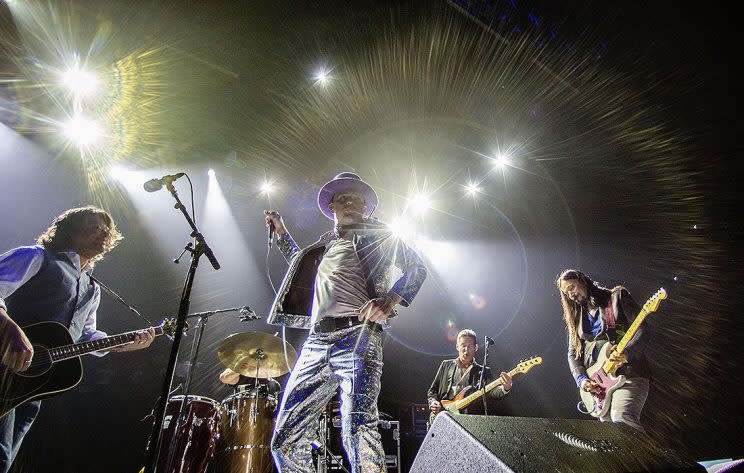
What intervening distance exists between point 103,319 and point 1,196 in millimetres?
2616

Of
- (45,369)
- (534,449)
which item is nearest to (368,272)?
(534,449)

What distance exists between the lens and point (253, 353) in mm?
5086

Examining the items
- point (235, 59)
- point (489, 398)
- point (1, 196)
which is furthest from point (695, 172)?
point (1, 196)

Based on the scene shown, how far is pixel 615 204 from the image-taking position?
6859 mm

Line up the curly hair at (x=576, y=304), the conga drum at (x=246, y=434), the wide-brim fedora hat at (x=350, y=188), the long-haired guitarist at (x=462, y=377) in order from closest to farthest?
the wide-brim fedora hat at (x=350, y=188) → the conga drum at (x=246, y=434) → the curly hair at (x=576, y=304) → the long-haired guitarist at (x=462, y=377)

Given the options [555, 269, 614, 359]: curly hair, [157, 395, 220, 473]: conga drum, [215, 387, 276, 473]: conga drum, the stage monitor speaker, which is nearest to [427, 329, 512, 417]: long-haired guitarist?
[555, 269, 614, 359]: curly hair

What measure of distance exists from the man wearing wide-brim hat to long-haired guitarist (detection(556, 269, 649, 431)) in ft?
9.56

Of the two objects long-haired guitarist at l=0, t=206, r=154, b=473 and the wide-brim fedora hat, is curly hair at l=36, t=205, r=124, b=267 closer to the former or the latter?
long-haired guitarist at l=0, t=206, r=154, b=473

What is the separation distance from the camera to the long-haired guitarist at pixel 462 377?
5.57 m

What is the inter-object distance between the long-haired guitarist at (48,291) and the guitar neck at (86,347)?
0.32 feet

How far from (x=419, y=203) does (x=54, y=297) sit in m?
6.72

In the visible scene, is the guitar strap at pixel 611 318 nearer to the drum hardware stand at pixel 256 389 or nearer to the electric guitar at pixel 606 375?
the electric guitar at pixel 606 375

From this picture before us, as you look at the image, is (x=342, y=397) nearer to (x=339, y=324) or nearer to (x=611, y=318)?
(x=339, y=324)

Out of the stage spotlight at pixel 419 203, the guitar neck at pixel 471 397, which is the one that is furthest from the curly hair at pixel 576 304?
the stage spotlight at pixel 419 203
